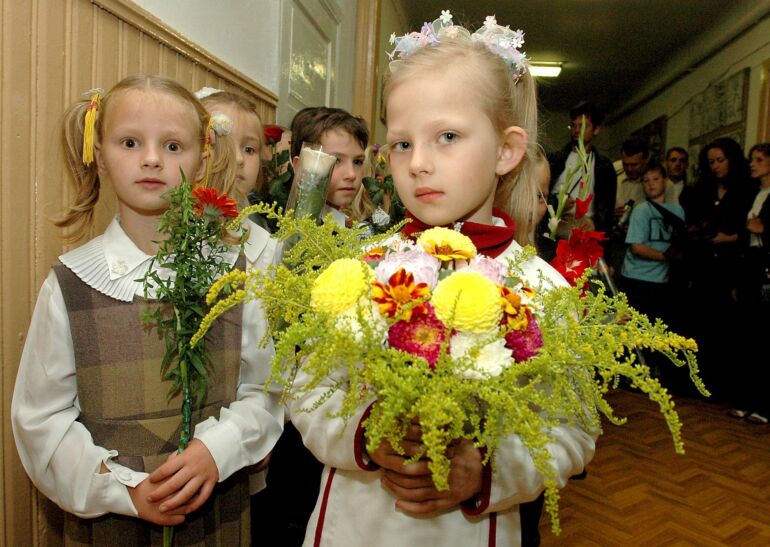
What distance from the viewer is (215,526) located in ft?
4.15

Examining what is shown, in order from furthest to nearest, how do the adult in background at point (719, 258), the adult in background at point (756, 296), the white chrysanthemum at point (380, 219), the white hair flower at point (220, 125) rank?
1. the adult in background at point (719, 258)
2. the adult in background at point (756, 296)
3. the white chrysanthemum at point (380, 219)
4. the white hair flower at point (220, 125)

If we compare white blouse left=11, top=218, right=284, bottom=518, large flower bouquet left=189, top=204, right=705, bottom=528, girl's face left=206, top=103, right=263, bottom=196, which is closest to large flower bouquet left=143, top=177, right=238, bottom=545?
white blouse left=11, top=218, right=284, bottom=518

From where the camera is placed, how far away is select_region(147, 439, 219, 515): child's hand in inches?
43.8

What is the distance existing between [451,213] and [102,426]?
0.77m

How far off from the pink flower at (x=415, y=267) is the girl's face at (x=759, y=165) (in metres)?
4.13

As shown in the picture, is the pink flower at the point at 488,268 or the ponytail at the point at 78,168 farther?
the ponytail at the point at 78,168

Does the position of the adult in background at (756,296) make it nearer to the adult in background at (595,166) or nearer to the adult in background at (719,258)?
the adult in background at (719,258)

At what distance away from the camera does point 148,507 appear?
1122 millimetres

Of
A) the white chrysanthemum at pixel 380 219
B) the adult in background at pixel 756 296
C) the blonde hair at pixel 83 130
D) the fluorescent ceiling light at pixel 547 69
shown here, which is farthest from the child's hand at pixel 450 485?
the fluorescent ceiling light at pixel 547 69

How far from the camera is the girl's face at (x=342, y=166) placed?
217cm

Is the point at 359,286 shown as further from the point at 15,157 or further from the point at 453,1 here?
the point at 453,1

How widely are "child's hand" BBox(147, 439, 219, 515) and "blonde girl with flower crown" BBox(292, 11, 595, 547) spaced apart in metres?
0.22

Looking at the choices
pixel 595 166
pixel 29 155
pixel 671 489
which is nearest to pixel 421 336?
pixel 29 155

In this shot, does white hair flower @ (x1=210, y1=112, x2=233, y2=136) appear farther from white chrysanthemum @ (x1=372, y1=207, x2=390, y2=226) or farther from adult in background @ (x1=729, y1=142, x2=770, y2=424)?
adult in background @ (x1=729, y1=142, x2=770, y2=424)
